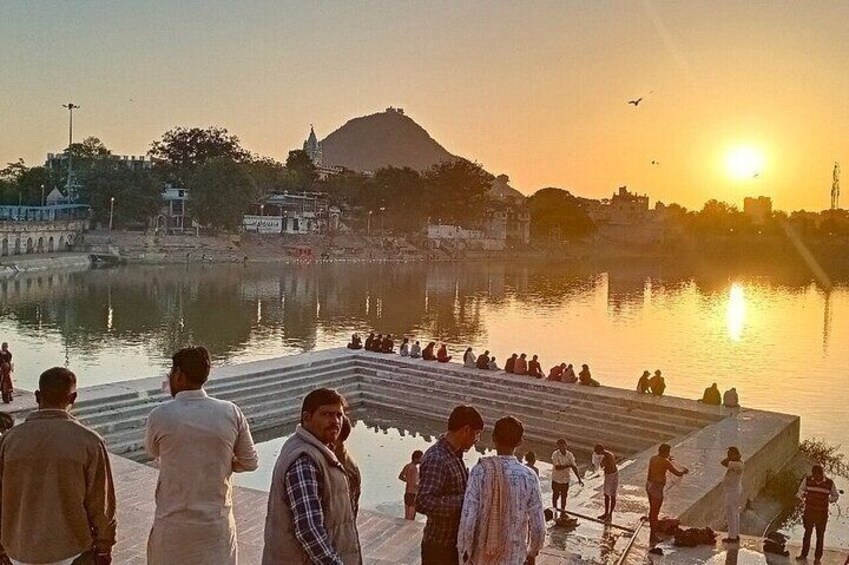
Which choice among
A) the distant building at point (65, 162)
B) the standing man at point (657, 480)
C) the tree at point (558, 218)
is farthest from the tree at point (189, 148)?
the standing man at point (657, 480)

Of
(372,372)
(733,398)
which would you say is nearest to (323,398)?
(733,398)

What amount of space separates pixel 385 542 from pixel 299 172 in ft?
314

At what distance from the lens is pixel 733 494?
928 cm

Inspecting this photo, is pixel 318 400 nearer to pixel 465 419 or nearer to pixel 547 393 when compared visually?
pixel 465 419

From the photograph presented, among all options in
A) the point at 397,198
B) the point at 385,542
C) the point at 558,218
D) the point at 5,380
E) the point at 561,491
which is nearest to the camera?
the point at 385,542

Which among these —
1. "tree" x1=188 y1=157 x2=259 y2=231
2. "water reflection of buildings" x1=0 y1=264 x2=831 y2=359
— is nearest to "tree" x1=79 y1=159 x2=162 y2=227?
"tree" x1=188 y1=157 x2=259 y2=231

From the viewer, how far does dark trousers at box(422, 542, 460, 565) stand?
13.8 ft

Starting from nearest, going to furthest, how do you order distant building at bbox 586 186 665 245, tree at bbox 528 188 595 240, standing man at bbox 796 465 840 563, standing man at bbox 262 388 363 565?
1. standing man at bbox 262 388 363 565
2. standing man at bbox 796 465 840 563
3. tree at bbox 528 188 595 240
4. distant building at bbox 586 186 665 245

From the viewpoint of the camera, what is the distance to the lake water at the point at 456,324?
79.6 ft

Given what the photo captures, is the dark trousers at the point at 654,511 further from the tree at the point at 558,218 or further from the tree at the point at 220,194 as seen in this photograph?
the tree at the point at 558,218

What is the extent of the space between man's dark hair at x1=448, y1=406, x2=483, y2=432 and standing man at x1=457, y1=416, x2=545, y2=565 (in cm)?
12

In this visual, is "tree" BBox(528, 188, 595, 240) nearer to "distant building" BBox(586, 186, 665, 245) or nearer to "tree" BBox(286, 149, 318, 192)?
"distant building" BBox(586, 186, 665, 245)

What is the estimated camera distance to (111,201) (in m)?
70.8

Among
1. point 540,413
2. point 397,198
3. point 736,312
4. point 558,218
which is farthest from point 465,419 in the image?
point 558,218
